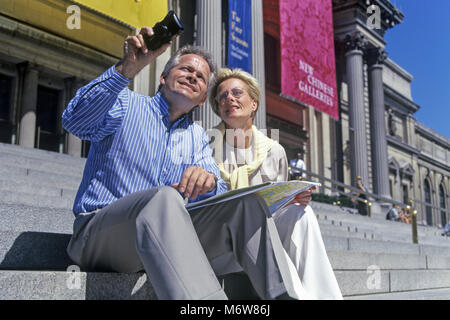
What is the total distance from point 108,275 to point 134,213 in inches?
16.9

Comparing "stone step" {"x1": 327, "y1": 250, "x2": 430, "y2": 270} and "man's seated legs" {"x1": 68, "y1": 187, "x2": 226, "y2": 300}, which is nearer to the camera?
"man's seated legs" {"x1": 68, "y1": 187, "x2": 226, "y2": 300}

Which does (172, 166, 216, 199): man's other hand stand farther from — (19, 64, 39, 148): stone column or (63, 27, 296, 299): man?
(19, 64, 39, 148): stone column

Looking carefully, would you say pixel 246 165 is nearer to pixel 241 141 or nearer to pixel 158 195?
pixel 241 141

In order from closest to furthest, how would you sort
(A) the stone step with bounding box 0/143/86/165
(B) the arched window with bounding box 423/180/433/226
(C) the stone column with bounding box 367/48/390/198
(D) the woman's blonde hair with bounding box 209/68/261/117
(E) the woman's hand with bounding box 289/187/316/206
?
(E) the woman's hand with bounding box 289/187/316/206, (D) the woman's blonde hair with bounding box 209/68/261/117, (A) the stone step with bounding box 0/143/86/165, (C) the stone column with bounding box 367/48/390/198, (B) the arched window with bounding box 423/180/433/226

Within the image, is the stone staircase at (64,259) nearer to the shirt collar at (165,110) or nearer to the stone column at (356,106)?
the shirt collar at (165,110)

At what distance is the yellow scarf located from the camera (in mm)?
3021

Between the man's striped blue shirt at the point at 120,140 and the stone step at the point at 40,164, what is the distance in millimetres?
4001

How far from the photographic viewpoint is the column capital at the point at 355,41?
866 inches

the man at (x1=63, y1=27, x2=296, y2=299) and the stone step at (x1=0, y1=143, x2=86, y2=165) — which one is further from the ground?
the stone step at (x1=0, y1=143, x2=86, y2=165)

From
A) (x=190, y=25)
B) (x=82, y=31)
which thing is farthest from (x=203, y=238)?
(x=82, y=31)

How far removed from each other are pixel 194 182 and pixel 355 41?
2160cm

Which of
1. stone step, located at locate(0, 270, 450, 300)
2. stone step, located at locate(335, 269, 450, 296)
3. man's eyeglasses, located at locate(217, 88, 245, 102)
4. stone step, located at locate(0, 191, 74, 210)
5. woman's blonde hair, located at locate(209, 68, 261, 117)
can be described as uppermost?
woman's blonde hair, located at locate(209, 68, 261, 117)

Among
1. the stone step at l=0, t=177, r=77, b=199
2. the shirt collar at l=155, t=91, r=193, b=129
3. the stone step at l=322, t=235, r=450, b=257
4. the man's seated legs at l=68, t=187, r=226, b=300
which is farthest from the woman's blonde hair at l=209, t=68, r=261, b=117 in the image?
the stone step at l=322, t=235, r=450, b=257
